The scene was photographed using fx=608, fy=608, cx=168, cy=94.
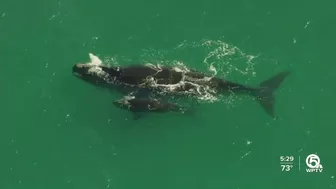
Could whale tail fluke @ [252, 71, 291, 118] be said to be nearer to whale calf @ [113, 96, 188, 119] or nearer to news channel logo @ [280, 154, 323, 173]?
news channel logo @ [280, 154, 323, 173]

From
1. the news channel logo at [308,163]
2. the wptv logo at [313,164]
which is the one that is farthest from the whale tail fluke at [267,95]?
the wptv logo at [313,164]

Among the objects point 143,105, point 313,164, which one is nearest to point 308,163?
point 313,164

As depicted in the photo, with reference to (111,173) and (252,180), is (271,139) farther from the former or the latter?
(111,173)

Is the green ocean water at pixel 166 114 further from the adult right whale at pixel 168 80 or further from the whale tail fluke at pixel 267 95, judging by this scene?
Result: the adult right whale at pixel 168 80

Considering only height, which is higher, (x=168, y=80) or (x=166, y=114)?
(x=168, y=80)

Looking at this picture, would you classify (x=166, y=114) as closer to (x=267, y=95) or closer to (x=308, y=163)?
(x=267, y=95)
